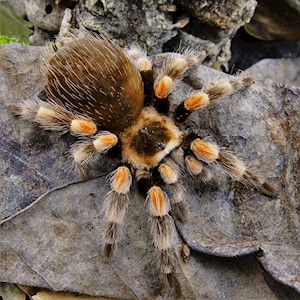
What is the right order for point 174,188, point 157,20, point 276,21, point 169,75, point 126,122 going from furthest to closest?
point 276,21, point 157,20, point 169,75, point 126,122, point 174,188

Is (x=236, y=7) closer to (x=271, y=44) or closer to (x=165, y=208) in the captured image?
(x=271, y=44)

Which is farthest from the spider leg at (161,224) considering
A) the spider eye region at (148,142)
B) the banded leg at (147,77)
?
the banded leg at (147,77)

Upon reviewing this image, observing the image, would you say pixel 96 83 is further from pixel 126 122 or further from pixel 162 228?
pixel 162 228

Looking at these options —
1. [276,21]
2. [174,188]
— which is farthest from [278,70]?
[174,188]

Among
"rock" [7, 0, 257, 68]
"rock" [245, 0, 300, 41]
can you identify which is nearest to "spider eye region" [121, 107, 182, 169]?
"rock" [7, 0, 257, 68]

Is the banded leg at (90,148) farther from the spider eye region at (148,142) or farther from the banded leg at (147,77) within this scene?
the banded leg at (147,77)
